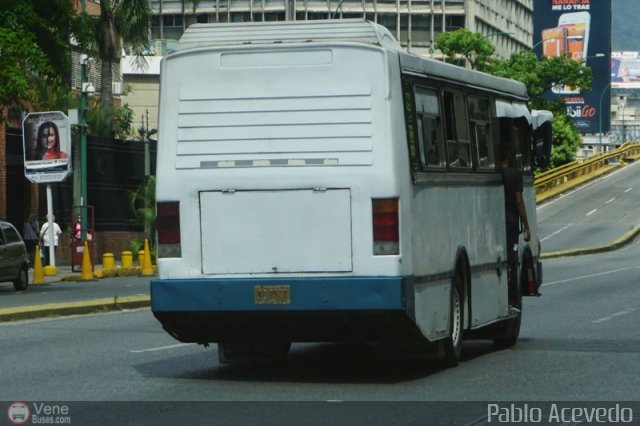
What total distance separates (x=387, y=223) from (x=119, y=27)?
42536 millimetres

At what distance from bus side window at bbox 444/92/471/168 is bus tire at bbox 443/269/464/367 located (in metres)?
1.11

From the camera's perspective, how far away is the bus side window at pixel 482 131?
51.8ft

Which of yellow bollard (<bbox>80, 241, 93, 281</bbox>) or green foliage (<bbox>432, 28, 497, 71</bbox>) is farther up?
green foliage (<bbox>432, 28, 497, 71</bbox>)

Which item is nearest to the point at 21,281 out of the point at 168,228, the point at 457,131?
the point at 457,131

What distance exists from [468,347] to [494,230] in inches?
69.7

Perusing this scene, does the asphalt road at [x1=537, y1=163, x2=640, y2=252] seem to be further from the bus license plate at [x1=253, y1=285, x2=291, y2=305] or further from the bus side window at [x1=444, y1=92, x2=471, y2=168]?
the bus license plate at [x1=253, y1=285, x2=291, y2=305]

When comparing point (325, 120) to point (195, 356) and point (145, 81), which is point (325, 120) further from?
point (145, 81)

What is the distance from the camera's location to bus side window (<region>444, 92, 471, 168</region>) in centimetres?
1488

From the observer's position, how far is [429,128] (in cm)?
1424

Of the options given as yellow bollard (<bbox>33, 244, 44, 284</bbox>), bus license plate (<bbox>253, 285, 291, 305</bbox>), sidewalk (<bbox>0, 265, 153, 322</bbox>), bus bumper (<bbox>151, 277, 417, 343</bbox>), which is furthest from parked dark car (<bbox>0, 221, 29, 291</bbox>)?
bus license plate (<bbox>253, 285, 291, 305</bbox>)

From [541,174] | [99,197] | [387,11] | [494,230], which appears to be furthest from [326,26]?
[387,11]

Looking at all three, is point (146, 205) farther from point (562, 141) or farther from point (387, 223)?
point (562, 141)

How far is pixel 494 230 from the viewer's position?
54.1ft

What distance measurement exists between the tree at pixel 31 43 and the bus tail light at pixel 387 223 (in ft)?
63.1
